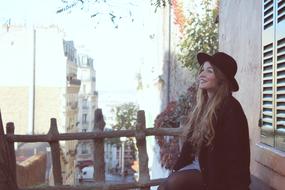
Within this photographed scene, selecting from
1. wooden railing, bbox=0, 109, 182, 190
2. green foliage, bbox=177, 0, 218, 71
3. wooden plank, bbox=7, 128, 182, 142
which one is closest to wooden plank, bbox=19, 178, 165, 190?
wooden railing, bbox=0, 109, 182, 190

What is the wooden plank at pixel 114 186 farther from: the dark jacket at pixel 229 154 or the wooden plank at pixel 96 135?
the dark jacket at pixel 229 154

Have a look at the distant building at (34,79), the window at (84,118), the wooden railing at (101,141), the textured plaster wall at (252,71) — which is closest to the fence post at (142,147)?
the wooden railing at (101,141)

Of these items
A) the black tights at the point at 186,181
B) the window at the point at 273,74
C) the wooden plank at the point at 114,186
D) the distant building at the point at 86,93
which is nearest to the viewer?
the black tights at the point at 186,181

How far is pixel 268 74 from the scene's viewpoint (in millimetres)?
3715

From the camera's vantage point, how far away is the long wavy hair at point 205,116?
123 inches

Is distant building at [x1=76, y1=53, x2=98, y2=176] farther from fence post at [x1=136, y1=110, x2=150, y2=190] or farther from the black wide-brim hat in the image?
the black wide-brim hat

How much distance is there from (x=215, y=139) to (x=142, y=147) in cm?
227

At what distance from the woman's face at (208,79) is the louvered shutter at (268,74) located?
493 mm

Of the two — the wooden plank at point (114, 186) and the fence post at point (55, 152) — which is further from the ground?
the fence post at point (55, 152)

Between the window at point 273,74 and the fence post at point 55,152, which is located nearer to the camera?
the window at point 273,74

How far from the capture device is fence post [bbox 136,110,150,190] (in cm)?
521

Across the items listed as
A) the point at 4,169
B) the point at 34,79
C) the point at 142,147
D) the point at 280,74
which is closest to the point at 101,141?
the point at 142,147

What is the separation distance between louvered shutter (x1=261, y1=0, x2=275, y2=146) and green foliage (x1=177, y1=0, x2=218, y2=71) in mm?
6425

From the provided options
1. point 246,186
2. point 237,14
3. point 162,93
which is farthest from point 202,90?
point 162,93
